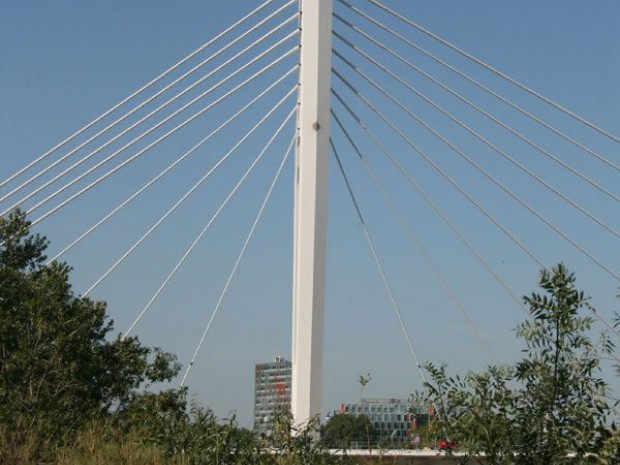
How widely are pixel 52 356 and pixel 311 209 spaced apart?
6.08 meters

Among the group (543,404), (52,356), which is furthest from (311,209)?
(543,404)

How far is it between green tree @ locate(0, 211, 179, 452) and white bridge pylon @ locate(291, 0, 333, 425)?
4.35m

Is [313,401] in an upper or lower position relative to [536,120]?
lower

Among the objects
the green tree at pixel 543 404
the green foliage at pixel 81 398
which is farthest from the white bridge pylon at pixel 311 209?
the green tree at pixel 543 404

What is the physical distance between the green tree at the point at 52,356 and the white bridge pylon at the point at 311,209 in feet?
14.3

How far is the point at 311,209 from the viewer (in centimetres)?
2059

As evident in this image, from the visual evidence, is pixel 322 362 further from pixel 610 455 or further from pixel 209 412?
pixel 610 455

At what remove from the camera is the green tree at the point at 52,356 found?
58.4ft

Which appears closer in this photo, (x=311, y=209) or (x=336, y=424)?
(x=336, y=424)

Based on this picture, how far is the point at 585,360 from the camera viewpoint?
841cm

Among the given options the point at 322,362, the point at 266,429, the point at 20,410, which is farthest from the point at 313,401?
the point at 266,429

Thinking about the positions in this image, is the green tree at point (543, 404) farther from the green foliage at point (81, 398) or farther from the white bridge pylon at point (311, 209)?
the white bridge pylon at point (311, 209)

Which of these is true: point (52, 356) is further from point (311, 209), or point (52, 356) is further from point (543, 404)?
point (543, 404)

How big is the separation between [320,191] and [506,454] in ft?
41.8
